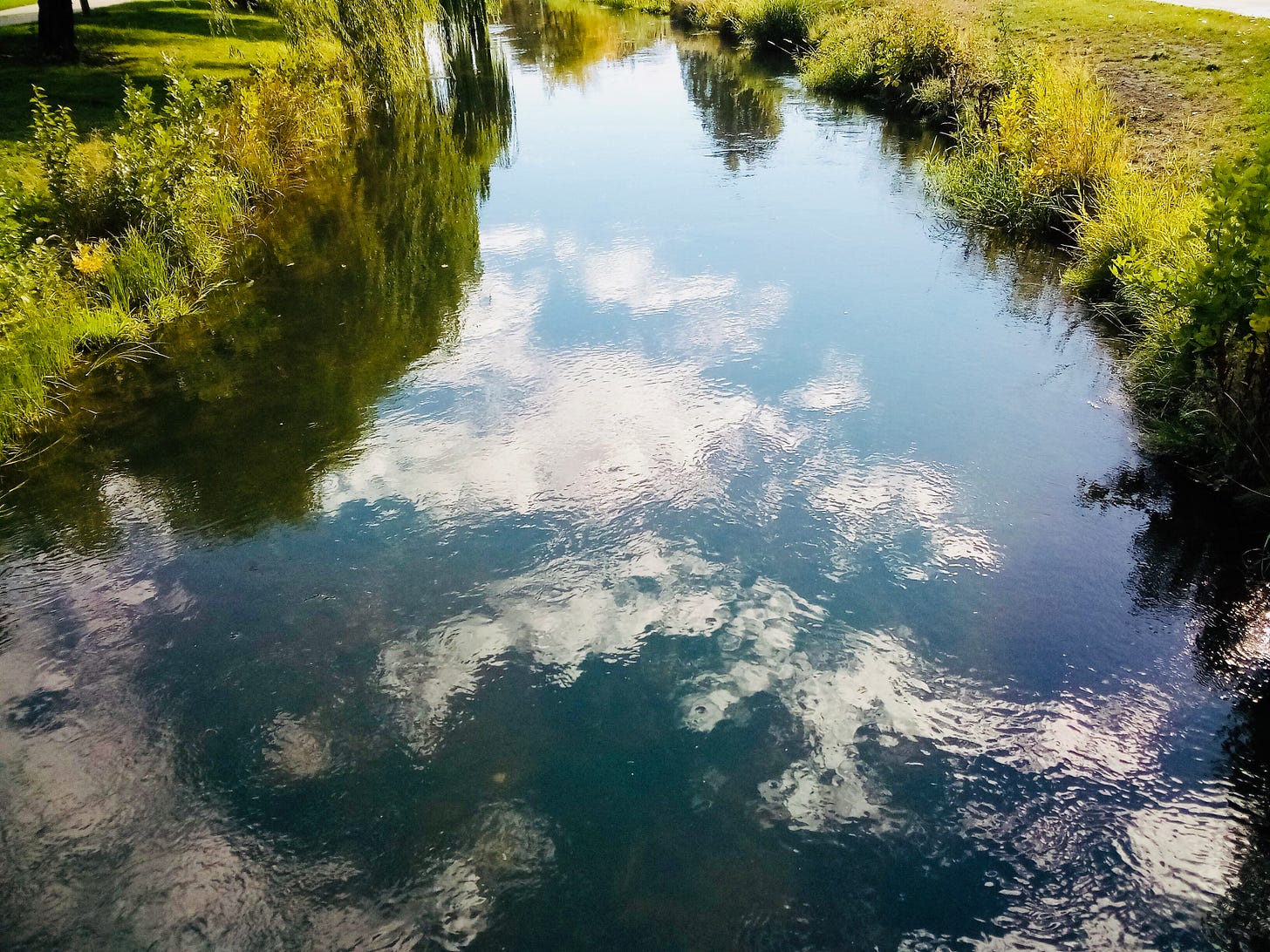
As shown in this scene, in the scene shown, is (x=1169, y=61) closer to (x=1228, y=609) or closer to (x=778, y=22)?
(x=778, y=22)

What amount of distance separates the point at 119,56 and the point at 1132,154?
15959mm

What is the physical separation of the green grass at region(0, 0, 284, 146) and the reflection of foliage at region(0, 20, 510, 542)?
123 inches

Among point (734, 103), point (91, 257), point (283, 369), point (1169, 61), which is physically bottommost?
point (283, 369)

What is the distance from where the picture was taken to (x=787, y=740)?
3.88m

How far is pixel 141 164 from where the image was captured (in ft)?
26.2

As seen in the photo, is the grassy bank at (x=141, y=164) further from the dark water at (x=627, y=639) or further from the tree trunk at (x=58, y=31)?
the dark water at (x=627, y=639)

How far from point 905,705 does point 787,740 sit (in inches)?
24.4

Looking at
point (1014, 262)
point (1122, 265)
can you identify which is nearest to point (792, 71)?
point (1014, 262)

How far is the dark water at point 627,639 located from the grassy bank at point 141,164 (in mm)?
490

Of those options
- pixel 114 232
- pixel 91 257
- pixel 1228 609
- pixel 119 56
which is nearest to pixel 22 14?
pixel 119 56

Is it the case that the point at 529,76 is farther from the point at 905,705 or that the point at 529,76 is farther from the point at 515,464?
the point at 905,705

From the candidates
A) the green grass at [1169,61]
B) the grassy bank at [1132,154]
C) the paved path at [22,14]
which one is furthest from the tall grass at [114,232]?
the green grass at [1169,61]

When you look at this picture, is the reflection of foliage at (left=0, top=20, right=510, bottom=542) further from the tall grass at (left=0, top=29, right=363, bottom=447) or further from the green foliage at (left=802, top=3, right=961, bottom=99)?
the green foliage at (left=802, top=3, right=961, bottom=99)

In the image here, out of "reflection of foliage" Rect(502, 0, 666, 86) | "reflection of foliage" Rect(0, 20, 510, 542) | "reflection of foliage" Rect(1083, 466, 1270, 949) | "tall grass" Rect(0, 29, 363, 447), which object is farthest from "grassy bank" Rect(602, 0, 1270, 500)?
"tall grass" Rect(0, 29, 363, 447)
